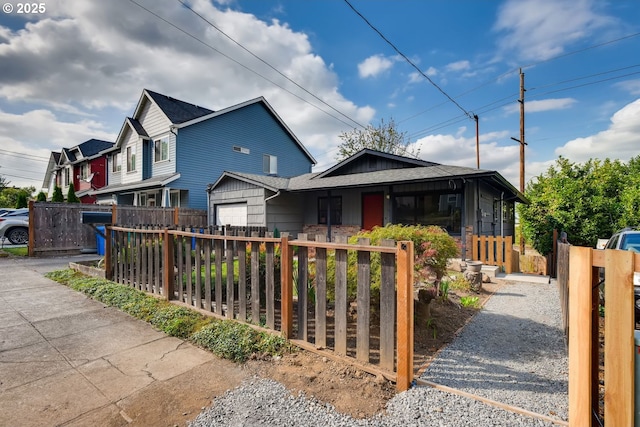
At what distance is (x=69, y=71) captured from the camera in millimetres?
9602

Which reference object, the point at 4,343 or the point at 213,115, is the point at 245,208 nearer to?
the point at 213,115

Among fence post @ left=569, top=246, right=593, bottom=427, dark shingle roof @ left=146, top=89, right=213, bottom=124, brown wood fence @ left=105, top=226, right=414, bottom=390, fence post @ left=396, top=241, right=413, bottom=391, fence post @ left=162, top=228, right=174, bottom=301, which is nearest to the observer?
fence post @ left=569, top=246, right=593, bottom=427

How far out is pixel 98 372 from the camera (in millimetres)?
2797

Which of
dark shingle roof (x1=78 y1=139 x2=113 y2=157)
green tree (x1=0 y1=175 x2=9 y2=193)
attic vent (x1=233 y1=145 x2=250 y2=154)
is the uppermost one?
dark shingle roof (x1=78 y1=139 x2=113 y2=157)

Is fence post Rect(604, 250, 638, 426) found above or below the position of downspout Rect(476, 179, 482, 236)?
below

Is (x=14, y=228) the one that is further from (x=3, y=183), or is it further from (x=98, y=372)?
(x=3, y=183)

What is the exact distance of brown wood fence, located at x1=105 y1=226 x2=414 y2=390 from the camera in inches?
103

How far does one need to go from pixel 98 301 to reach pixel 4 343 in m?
1.67

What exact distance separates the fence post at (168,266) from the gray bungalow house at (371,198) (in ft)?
24.2

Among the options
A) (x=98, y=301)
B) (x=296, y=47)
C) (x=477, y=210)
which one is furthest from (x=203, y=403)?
(x=477, y=210)

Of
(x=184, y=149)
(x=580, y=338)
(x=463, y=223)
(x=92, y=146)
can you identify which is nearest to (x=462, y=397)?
(x=580, y=338)

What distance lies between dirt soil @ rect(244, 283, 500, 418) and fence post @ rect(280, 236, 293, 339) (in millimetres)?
331

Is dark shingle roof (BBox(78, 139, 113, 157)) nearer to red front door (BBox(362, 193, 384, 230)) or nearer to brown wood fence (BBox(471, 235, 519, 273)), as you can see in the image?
red front door (BBox(362, 193, 384, 230))

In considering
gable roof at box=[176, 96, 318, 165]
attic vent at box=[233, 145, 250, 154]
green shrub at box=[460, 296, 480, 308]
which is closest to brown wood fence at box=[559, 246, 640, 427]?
green shrub at box=[460, 296, 480, 308]
